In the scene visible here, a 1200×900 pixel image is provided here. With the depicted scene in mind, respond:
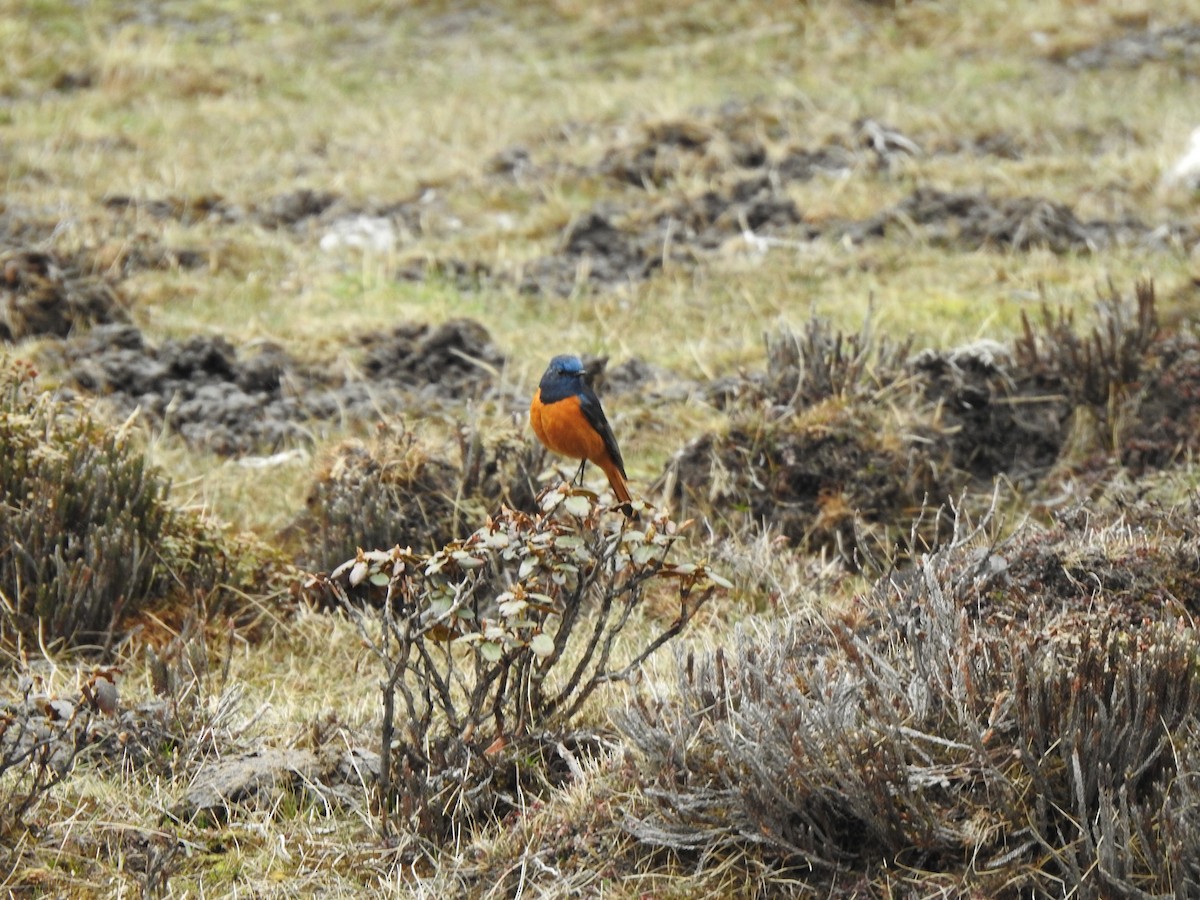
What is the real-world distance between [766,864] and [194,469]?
4.18 metres

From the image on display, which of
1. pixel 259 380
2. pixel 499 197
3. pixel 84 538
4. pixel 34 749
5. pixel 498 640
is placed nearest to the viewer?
pixel 34 749

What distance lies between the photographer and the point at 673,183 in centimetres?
1135

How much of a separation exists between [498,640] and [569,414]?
141cm

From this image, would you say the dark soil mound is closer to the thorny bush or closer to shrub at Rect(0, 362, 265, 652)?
shrub at Rect(0, 362, 265, 652)

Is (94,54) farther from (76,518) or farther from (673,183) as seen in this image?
(76,518)

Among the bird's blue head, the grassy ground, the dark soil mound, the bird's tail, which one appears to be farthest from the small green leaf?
the dark soil mound

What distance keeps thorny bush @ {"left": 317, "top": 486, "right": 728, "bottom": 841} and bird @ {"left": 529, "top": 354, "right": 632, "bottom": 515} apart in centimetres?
92

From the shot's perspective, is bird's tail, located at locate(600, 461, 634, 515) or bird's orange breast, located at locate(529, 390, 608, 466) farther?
bird's tail, located at locate(600, 461, 634, 515)

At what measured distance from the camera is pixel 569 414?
16.7ft

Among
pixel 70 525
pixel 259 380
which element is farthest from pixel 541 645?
pixel 259 380

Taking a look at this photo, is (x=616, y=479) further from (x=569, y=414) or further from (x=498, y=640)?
(x=498, y=640)

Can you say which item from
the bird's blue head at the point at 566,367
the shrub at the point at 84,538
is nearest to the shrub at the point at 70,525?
the shrub at the point at 84,538

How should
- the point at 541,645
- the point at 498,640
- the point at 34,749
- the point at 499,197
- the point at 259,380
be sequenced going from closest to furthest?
the point at 541,645, the point at 34,749, the point at 498,640, the point at 259,380, the point at 499,197

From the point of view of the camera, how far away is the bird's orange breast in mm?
5105
